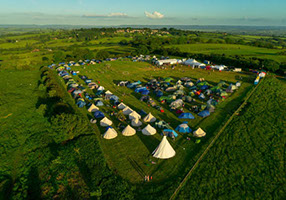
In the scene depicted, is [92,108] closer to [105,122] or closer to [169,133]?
[105,122]

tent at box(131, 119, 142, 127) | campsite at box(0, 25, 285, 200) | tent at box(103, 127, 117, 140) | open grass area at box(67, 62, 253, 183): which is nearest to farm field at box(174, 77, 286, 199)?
campsite at box(0, 25, 285, 200)

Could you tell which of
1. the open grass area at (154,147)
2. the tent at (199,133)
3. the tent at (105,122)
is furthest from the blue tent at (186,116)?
the tent at (105,122)

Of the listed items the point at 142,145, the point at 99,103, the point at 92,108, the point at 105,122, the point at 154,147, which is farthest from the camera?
the point at 99,103

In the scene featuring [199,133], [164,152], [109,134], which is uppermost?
[199,133]

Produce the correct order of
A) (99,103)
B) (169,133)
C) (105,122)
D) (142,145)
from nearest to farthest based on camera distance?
(142,145) → (169,133) → (105,122) → (99,103)

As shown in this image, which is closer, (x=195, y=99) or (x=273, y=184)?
(x=273, y=184)

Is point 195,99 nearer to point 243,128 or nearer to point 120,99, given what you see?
point 243,128

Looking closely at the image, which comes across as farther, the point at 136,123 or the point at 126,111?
the point at 126,111

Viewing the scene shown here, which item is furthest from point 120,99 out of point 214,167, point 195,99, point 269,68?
point 269,68

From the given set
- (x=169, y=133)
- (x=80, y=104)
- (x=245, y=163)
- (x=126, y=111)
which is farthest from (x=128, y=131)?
(x=245, y=163)
